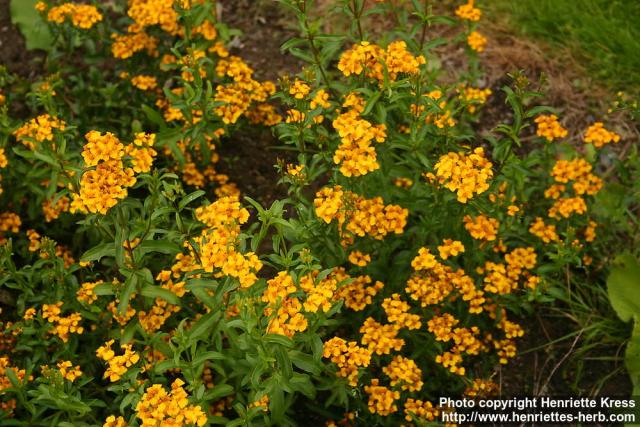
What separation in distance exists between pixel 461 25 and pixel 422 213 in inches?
87.7

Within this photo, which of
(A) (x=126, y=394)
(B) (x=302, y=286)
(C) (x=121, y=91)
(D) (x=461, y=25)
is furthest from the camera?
(D) (x=461, y=25)

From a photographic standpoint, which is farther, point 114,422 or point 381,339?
point 381,339

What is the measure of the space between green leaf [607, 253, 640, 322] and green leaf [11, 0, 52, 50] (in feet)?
13.9

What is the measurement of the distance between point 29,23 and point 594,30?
13.9 feet

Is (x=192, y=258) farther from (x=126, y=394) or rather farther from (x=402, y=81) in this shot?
(x=402, y=81)

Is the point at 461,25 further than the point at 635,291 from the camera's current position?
Yes

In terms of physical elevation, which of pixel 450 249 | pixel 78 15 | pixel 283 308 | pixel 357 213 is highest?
pixel 78 15

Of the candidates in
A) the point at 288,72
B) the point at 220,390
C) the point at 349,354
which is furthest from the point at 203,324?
the point at 288,72

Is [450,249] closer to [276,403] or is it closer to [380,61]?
[380,61]

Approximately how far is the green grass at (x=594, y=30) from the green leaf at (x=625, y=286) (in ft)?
5.46

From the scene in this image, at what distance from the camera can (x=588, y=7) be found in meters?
5.50

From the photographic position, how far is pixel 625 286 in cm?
409

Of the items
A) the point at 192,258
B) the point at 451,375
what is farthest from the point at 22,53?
the point at 451,375

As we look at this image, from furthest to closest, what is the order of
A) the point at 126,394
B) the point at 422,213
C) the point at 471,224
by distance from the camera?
the point at 422,213, the point at 471,224, the point at 126,394
